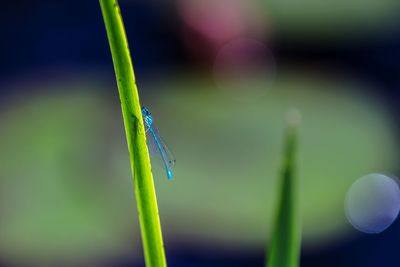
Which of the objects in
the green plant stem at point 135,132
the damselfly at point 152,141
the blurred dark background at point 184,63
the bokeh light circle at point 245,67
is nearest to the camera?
the green plant stem at point 135,132

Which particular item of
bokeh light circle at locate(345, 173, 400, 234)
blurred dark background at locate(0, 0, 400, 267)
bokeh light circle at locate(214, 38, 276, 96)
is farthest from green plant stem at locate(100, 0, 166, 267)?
bokeh light circle at locate(214, 38, 276, 96)

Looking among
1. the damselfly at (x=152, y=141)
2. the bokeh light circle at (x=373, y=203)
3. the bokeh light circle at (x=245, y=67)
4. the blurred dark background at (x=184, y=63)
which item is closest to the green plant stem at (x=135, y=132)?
the damselfly at (x=152, y=141)

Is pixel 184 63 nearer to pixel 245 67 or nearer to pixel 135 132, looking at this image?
pixel 245 67

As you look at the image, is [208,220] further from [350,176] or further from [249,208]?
[350,176]

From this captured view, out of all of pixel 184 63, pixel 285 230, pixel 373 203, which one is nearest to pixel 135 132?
pixel 285 230

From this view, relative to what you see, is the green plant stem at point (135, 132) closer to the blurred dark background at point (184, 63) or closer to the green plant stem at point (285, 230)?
the green plant stem at point (285, 230)

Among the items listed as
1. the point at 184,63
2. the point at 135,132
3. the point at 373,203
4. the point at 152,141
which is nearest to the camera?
the point at 135,132
